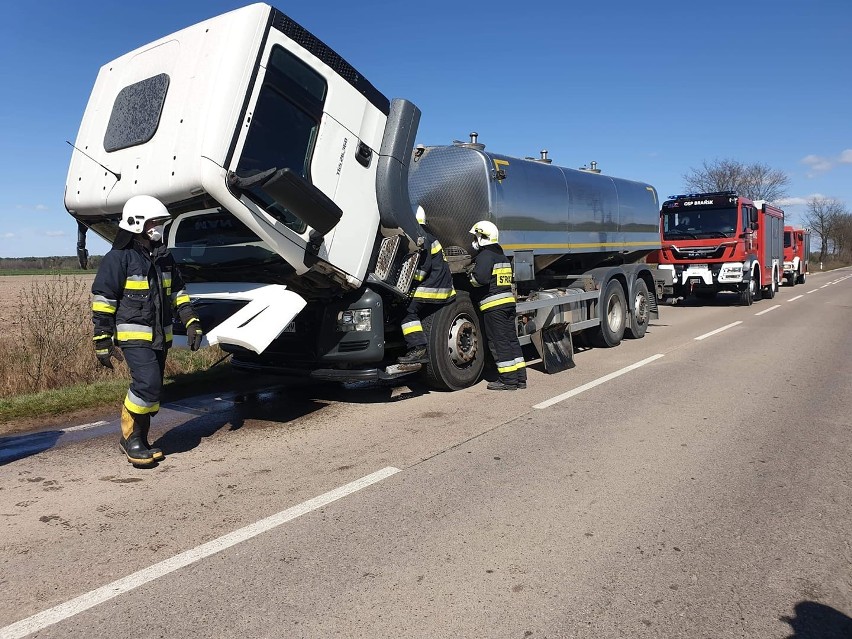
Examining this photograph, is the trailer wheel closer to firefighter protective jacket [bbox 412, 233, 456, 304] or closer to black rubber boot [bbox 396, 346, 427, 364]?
firefighter protective jacket [bbox 412, 233, 456, 304]

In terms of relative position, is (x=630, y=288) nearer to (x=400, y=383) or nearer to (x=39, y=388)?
(x=400, y=383)

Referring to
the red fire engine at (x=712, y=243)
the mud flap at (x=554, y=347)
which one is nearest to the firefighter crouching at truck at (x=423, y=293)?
the mud flap at (x=554, y=347)

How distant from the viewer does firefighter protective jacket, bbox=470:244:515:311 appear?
23.3 ft

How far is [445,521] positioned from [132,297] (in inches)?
110

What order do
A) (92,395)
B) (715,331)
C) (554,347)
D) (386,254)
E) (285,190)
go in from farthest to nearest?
(715,331)
(554,347)
(92,395)
(386,254)
(285,190)

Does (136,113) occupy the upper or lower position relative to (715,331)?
upper

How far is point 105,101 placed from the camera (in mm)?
5590

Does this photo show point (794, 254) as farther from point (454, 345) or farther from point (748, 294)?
point (454, 345)

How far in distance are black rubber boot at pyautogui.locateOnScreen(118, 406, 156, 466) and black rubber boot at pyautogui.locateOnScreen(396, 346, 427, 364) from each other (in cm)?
259

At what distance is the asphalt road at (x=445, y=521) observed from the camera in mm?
2770

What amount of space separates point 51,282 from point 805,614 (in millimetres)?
8622

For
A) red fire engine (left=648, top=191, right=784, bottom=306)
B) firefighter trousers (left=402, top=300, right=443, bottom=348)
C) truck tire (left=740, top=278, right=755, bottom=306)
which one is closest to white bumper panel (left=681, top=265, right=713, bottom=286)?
red fire engine (left=648, top=191, right=784, bottom=306)

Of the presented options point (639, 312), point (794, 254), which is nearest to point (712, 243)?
point (639, 312)

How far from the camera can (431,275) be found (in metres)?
6.59
